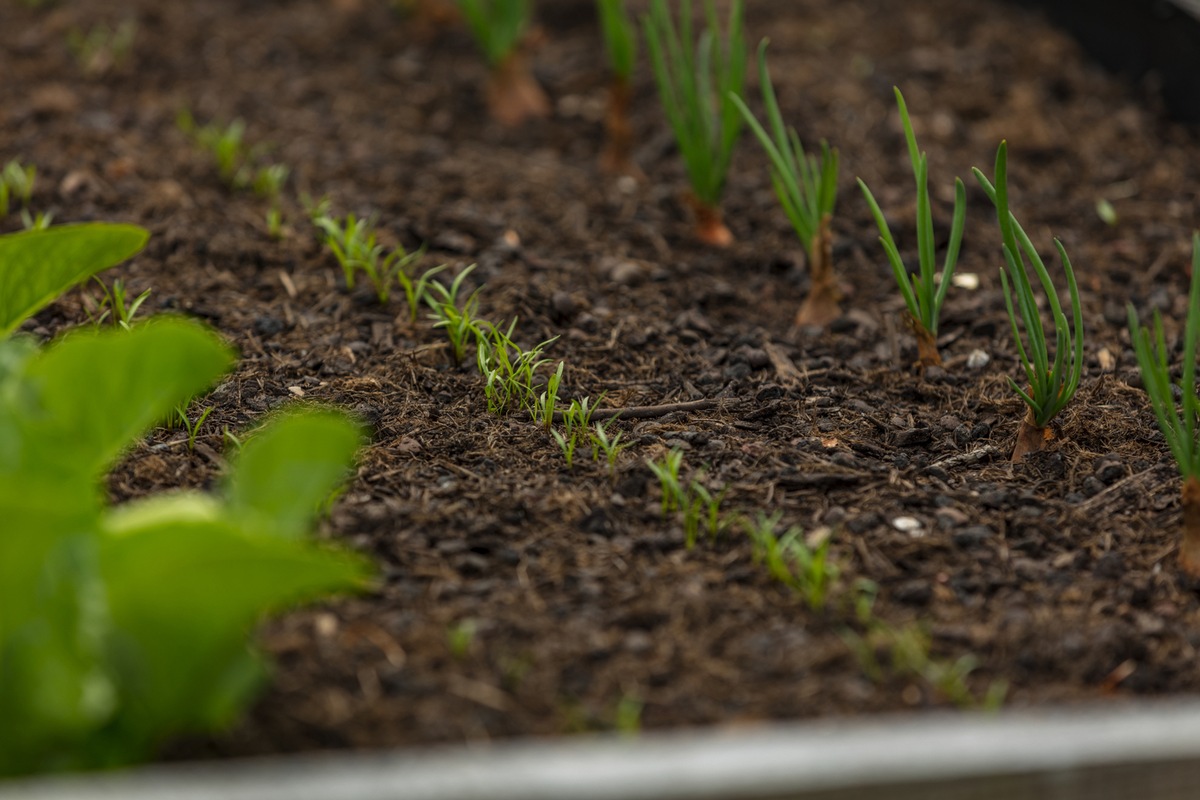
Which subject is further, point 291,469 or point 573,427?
point 573,427

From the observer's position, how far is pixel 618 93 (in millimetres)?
2654

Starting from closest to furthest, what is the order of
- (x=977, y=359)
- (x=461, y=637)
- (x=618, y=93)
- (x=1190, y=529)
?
(x=461, y=637) → (x=1190, y=529) → (x=977, y=359) → (x=618, y=93)

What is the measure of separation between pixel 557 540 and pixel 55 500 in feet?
2.13

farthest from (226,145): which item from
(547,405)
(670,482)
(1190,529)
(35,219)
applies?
(1190,529)

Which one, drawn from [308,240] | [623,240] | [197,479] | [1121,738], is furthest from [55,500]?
[623,240]

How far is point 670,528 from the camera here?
5.09 ft

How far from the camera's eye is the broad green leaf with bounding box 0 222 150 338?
4.84 ft

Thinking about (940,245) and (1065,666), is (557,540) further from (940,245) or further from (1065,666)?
(940,245)

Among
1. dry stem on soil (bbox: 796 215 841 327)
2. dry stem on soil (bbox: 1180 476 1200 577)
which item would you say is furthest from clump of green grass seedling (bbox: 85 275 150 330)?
dry stem on soil (bbox: 1180 476 1200 577)

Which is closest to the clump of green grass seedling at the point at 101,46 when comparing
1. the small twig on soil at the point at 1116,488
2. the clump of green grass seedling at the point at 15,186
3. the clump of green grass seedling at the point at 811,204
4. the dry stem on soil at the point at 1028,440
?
the clump of green grass seedling at the point at 15,186

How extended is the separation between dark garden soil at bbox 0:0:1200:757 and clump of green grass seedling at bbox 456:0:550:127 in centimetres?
9

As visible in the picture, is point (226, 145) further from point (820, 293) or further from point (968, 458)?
point (968, 458)

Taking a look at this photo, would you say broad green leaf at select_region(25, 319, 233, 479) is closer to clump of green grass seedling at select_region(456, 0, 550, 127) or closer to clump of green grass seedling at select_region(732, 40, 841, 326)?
clump of green grass seedling at select_region(732, 40, 841, 326)

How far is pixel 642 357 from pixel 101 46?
1924 mm
